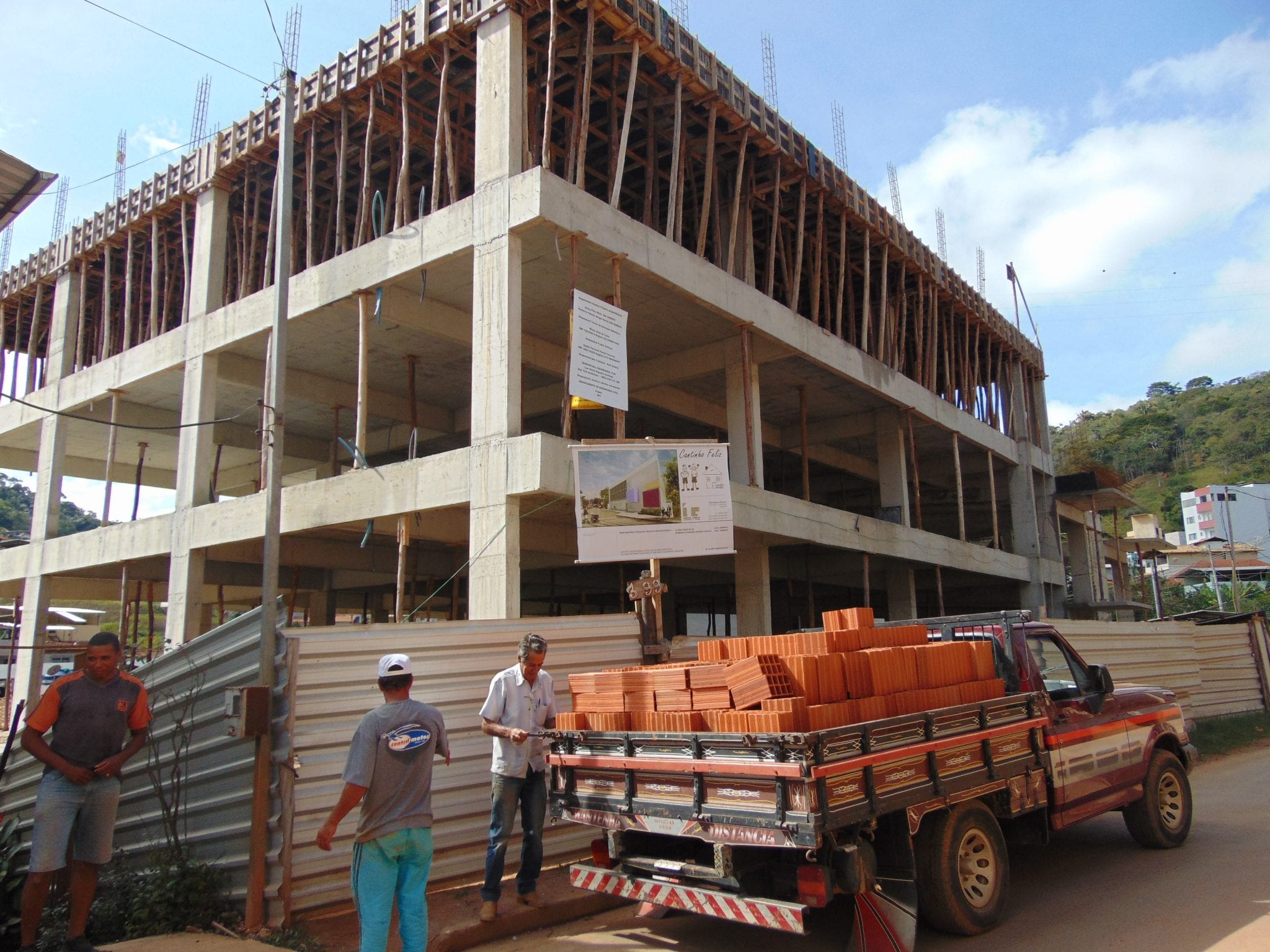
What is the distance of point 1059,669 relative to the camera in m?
7.18

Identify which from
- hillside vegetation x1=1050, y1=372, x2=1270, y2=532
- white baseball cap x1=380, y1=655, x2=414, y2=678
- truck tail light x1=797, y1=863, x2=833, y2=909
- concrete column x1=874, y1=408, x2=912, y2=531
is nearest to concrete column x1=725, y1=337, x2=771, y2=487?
concrete column x1=874, y1=408, x2=912, y2=531

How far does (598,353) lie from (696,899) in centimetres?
831

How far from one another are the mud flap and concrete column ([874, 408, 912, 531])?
17272 millimetres

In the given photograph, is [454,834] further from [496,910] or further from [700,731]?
[700,731]

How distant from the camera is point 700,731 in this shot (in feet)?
16.7

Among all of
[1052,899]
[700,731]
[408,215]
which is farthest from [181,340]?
[1052,899]

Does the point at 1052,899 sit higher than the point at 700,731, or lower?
lower

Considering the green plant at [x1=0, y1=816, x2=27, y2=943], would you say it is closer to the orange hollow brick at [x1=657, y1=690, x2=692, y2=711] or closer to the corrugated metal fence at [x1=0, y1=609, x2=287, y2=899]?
the corrugated metal fence at [x1=0, y1=609, x2=287, y2=899]

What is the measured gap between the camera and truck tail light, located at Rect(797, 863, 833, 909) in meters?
4.45

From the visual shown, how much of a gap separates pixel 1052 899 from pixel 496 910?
384 cm

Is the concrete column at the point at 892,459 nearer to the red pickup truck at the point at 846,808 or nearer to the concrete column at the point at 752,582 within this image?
the concrete column at the point at 752,582

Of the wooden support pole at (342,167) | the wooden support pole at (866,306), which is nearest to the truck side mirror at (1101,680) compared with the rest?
the wooden support pole at (342,167)

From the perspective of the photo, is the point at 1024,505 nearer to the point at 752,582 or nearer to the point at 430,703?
the point at 752,582

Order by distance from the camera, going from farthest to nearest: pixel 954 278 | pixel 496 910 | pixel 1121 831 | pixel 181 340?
pixel 954 278 < pixel 181 340 < pixel 1121 831 < pixel 496 910
